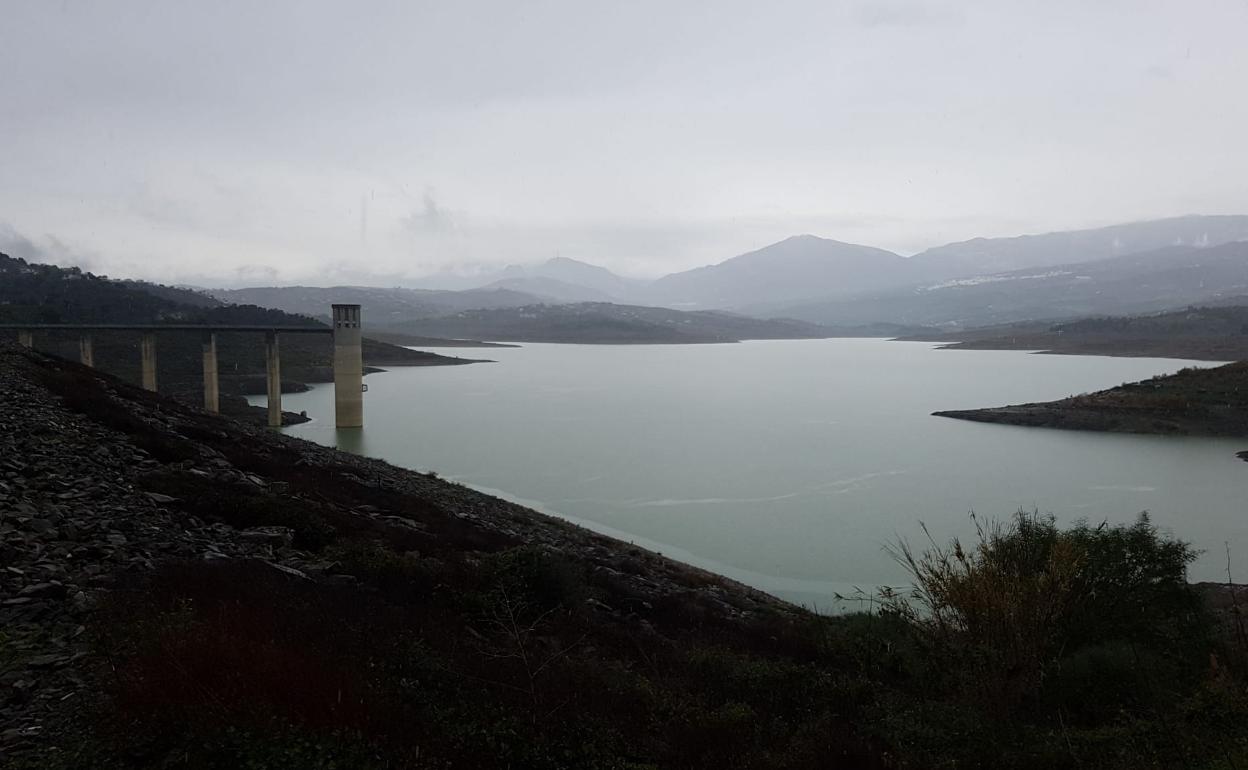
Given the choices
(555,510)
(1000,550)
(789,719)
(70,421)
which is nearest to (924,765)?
(789,719)

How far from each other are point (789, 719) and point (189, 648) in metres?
4.32

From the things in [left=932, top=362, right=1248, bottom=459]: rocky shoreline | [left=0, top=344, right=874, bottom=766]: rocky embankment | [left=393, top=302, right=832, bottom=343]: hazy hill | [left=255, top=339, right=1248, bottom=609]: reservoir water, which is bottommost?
[left=255, top=339, right=1248, bottom=609]: reservoir water

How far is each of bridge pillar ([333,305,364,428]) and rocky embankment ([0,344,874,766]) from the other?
25177 millimetres

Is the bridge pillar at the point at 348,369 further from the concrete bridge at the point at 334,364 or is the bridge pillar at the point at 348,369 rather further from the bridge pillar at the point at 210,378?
the bridge pillar at the point at 210,378

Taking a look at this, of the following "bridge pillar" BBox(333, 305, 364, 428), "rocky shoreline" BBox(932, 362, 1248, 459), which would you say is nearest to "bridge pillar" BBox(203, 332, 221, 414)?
"bridge pillar" BBox(333, 305, 364, 428)

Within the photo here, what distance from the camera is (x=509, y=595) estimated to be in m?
7.61

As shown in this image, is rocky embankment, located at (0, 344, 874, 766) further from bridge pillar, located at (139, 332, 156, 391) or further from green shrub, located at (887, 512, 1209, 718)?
bridge pillar, located at (139, 332, 156, 391)

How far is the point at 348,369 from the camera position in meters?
39.7

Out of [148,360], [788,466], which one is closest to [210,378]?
[148,360]

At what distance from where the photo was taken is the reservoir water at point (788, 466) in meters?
18.9

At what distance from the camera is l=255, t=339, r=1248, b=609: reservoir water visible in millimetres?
18891

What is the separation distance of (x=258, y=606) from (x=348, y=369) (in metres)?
36.7

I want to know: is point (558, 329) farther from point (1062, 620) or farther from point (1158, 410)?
point (1062, 620)

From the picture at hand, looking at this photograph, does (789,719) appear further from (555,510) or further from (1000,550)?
(555,510)
